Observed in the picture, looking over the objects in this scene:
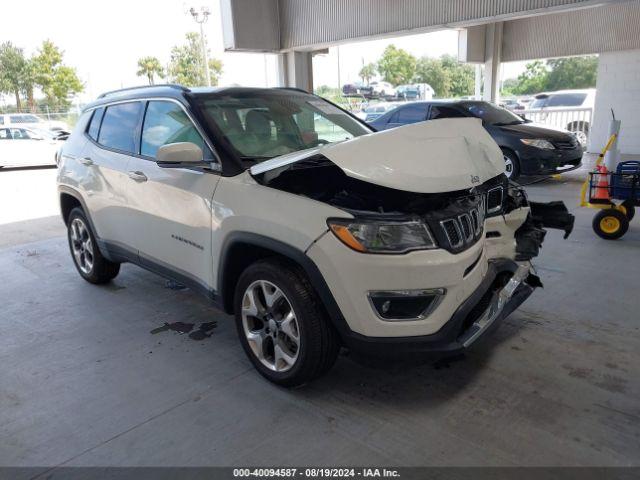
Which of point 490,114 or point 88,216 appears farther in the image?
point 490,114

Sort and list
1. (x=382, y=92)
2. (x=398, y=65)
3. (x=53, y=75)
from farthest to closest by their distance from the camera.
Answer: (x=398, y=65), (x=382, y=92), (x=53, y=75)

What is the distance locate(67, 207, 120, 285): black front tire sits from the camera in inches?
182

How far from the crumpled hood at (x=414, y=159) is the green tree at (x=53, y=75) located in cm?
3975

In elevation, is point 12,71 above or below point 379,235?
above

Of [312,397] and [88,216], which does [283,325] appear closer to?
[312,397]

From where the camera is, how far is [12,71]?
3684 centimetres

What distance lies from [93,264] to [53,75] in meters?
38.7

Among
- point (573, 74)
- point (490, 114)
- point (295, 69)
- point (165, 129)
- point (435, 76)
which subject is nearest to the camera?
point (165, 129)

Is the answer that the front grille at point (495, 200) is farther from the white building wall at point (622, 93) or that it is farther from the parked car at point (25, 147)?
the parked car at point (25, 147)

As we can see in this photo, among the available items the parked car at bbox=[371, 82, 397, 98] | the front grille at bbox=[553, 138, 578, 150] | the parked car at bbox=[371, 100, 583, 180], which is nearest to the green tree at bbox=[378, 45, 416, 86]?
the parked car at bbox=[371, 82, 397, 98]

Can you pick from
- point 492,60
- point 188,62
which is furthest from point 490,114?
point 188,62

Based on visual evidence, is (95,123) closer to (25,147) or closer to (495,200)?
(495,200)

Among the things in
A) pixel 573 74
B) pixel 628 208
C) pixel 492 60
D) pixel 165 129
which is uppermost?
pixel 573 74

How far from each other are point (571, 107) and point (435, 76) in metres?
49.8
